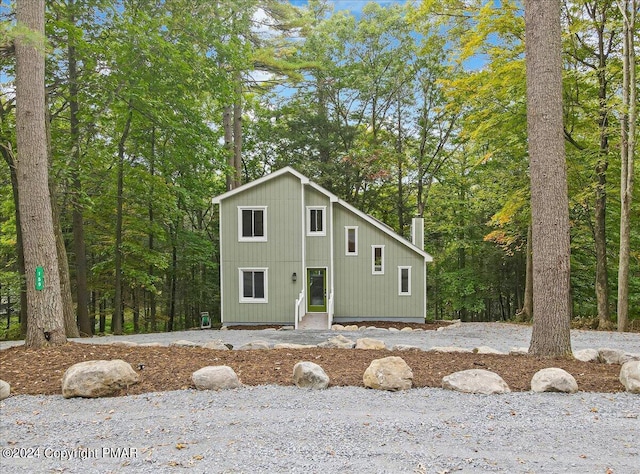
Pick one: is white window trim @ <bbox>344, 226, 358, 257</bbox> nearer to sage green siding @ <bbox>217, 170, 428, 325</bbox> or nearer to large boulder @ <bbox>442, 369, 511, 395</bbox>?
sage green siding @ <bbox>217, 170, 428, 325</bbox>

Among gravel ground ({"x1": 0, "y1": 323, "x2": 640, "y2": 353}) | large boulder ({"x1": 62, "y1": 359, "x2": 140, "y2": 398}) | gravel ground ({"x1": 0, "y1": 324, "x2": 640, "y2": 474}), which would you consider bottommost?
gravel ground ({"x1": 0, "y1": 323, "x2": 640, "y2": 353})

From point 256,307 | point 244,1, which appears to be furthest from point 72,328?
point 244,1

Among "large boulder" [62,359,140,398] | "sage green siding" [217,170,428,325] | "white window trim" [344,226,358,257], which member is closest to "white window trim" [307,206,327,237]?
"sage green siding" [217,170,428,325]

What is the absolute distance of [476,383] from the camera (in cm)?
440

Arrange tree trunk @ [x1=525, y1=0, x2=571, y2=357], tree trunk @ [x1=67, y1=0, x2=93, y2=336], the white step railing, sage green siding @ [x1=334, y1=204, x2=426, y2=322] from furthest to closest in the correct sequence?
sage green siding @ [x1=334, y1=204, x2=426, y2=322] → the white step railing → tree trunk @ [x1=67, y1=0, x2=93, y2=336] → tree trunk @ [x1=525, y1=0, x2=571, y2=357]

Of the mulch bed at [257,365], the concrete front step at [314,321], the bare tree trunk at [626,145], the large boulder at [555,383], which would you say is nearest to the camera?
the large boulder at [555,383]

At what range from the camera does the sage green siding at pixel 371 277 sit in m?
15.3

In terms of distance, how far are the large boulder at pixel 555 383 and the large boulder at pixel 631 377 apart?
1.60 feet

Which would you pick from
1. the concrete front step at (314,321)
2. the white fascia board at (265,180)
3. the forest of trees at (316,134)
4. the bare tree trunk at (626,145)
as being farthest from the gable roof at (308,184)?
the bare tree trunk at (626,145)

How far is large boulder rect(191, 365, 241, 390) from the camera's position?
14.3 ft

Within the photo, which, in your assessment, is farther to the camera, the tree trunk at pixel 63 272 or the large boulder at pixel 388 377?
the tree trunk at pixel 63 272

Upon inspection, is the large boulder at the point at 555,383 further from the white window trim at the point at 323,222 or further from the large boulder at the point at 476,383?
the white window trim at the point at 323,222

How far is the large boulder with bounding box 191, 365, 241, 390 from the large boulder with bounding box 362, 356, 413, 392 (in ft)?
4.37

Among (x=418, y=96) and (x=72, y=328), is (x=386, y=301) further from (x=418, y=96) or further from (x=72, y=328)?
(x=418, y=96)
